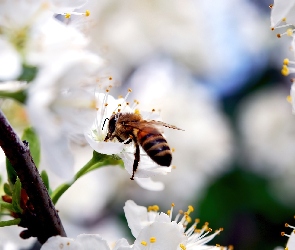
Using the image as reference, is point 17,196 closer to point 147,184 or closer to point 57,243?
point 57,243

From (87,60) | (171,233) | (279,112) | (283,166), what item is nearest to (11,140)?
(87,60)

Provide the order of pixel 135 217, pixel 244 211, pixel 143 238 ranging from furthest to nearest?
1. pixel 244 211
2. pixel 135 217
3. pixel 143 238

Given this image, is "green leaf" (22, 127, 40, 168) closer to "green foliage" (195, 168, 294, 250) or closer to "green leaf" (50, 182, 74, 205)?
"green leaf" (50, 182, 74, 205)

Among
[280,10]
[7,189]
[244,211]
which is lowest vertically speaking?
[244,211]

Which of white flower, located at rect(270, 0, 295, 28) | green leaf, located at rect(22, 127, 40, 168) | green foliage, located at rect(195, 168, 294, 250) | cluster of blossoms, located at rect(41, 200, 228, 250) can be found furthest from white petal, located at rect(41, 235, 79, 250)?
green foliage, located at rect(195, 168, 294, 250)

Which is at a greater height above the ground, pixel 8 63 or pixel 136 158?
pixel 8 63

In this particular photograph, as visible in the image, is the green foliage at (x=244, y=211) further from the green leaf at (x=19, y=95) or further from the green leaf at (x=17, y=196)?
the green leaf at (x=19, y=95)

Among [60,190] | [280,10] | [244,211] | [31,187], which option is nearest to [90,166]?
[60,190]
